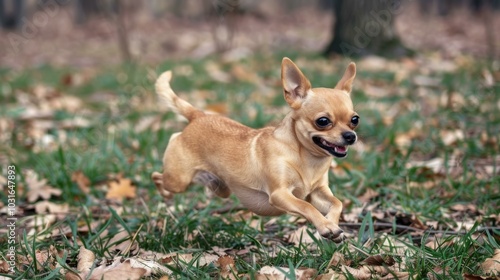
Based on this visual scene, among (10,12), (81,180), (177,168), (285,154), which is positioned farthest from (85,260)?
(10,12)

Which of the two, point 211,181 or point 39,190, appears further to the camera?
point 39,190

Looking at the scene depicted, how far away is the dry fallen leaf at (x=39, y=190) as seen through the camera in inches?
180

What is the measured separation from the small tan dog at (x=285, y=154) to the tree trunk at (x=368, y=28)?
719 centimetres

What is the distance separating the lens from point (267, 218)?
4023mm

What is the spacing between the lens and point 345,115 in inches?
107

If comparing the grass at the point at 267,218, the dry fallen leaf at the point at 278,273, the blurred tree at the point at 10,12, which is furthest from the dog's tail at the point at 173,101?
the blurred tree at the point at 10,12

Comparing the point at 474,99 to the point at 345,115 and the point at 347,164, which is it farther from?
the point at 345,115

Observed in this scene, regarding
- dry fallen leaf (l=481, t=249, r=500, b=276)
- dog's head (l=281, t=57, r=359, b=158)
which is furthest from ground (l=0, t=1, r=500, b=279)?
dog's head (l=281, t=57, r=359, b=158)

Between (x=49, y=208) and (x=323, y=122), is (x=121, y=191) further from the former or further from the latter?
(x=323, y=122)

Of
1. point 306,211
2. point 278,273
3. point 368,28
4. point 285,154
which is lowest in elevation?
point 368,28

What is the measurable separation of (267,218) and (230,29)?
345 inches

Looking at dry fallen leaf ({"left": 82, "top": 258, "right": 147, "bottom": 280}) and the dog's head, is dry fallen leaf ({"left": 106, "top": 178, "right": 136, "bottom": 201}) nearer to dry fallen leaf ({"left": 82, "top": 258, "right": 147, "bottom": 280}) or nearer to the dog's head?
dry fallen leaf ({"left": 82, "top": 258, "right": 147, "bottom": 280})

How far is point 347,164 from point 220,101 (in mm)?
2804

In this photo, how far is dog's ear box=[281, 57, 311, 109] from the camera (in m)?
2.86
